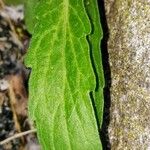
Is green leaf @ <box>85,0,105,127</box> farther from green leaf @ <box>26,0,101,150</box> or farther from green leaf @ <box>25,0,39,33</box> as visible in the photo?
green leaf @ <box>25,0,39,33</box>

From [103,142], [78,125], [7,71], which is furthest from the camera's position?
[7,71]

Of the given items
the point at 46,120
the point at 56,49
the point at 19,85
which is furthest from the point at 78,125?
the point at 19,85

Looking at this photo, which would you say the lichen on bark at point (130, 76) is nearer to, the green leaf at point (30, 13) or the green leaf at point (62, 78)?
the green leaf at point (62, 78)

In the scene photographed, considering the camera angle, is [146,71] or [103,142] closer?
[146,71]

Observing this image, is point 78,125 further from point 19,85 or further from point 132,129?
point 19,85

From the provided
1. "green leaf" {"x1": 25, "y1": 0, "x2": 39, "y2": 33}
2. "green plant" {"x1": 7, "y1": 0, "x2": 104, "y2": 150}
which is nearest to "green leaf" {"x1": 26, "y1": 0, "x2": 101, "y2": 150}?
"green plant" {"x1": 7, "y1": 0, "x2": 104, "y2": 150}

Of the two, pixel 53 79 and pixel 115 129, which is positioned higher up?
pixel 53 79

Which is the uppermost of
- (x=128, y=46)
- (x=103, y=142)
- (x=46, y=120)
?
(x=128, y=46)

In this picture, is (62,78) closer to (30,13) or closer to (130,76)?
(130,76)
